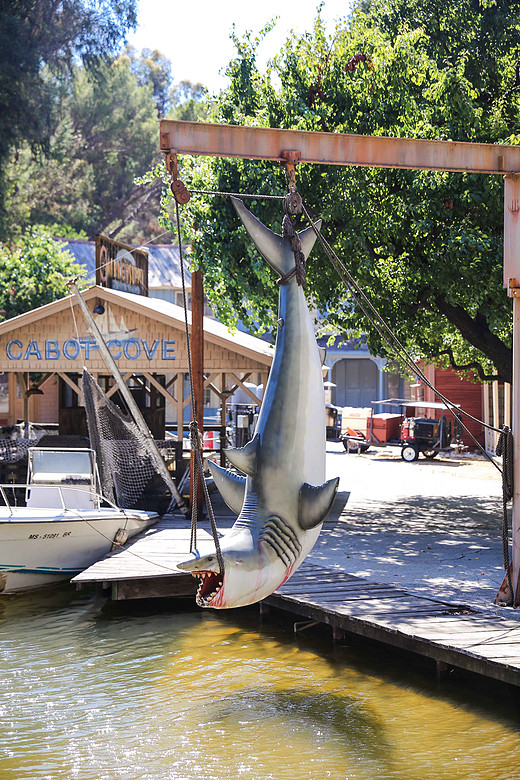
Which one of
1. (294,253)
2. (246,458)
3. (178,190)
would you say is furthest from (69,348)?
(246,458)

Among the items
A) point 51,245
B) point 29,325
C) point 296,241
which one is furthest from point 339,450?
point 296,241

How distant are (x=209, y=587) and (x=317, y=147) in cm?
381

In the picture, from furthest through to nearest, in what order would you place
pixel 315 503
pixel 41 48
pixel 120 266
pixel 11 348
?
pixel 41 48, pixel 120 266, pixel 11 348, pixel 315 503

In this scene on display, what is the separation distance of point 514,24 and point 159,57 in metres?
56.9

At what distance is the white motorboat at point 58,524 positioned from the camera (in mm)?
12117

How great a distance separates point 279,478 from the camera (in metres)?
5.32

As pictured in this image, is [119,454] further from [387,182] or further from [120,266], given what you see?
[387,182]

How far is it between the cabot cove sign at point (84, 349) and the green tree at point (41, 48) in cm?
1614

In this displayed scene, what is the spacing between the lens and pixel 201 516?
15680 mm

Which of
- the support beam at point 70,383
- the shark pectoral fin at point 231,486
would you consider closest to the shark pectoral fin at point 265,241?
the shark pectoral fin at point 231,486

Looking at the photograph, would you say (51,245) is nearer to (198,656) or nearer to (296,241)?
(198,656)

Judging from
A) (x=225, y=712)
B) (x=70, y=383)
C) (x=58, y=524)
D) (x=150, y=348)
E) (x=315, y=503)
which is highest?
(x=150, y=348)

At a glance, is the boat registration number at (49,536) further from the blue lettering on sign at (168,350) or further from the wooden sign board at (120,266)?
the wooden sign board at (120,266)

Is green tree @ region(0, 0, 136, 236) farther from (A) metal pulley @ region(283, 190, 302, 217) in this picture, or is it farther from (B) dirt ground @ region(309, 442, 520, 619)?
(A) metal pulley @ region(283, 190, 302, 217)
